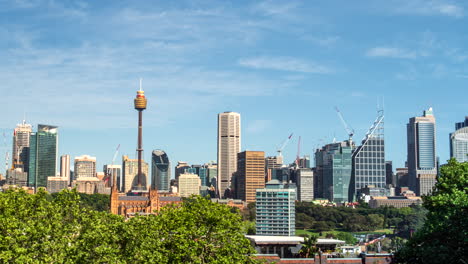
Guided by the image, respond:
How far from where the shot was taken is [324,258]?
82.2 metres

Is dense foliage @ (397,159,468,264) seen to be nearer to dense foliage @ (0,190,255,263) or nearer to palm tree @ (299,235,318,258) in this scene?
dense foliage @ (0,190,255,263)

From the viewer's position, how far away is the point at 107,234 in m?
47.7

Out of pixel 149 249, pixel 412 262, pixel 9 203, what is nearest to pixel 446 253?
pixel 412 262

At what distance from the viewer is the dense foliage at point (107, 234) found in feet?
150

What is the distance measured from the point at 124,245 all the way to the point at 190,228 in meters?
8.98

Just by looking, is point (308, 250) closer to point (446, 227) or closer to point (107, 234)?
point (446, 227)

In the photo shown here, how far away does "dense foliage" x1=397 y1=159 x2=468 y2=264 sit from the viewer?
54156 mm

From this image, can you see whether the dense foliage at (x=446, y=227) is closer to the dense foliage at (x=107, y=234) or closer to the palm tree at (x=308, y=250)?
the dense foliage at (x=107, y=234)

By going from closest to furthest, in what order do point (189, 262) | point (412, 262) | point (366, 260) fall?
1. point (189, 262)
2. point (412, 262)
3. point (366, 260)

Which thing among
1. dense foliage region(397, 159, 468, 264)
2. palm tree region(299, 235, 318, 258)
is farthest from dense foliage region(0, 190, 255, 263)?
palm tree region(299, 235, 318, 258)

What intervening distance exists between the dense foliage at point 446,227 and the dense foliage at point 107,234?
16.3 metres

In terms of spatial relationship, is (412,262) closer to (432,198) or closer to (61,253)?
(432,198)

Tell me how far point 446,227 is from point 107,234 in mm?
31101

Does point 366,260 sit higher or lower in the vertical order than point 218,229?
lower
